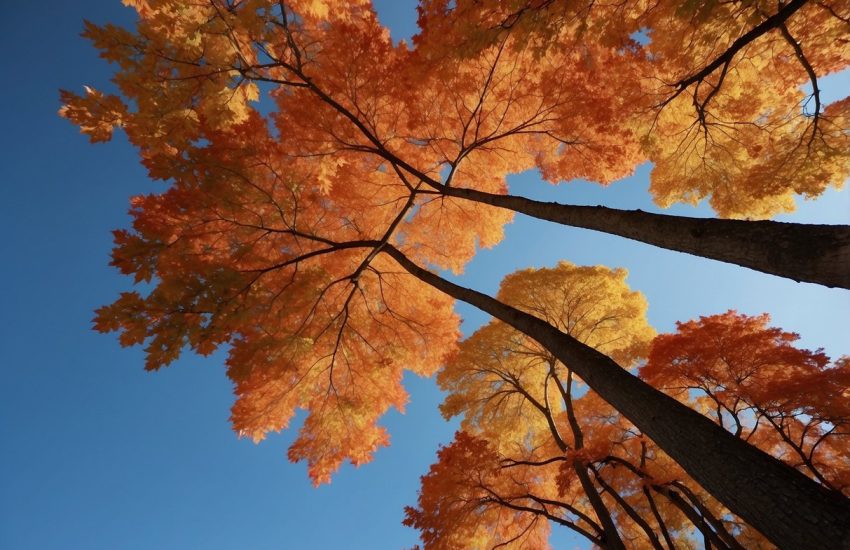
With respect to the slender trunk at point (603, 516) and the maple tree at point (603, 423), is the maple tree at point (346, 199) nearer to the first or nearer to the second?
the maple tree at point (603, 423)

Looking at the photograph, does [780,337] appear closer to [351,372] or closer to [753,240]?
[753,240]

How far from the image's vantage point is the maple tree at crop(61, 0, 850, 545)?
334cm

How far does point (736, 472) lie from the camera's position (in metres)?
2.21

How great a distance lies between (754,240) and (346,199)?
678 centimetres

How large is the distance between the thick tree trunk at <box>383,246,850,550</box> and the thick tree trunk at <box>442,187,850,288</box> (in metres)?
1.06

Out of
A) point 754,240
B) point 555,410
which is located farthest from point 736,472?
point 555,410

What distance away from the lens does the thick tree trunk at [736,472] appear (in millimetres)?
1908

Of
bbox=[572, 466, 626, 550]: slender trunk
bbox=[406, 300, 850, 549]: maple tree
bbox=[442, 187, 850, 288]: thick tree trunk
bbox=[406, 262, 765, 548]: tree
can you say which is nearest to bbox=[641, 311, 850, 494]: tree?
bbox=[406, 300, 850, 549]: maple tree

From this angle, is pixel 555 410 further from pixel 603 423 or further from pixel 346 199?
pixel 346 199

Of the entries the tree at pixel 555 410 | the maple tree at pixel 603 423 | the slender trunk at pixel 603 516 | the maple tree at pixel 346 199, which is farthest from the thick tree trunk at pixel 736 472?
the tree at pixel 555 410

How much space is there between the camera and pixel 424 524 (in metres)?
5.90

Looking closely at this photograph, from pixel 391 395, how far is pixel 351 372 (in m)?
0.97

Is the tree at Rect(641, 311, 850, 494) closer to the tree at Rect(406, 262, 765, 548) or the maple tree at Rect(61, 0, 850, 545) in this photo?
the tree at Rect(406, 262, 765, 548)

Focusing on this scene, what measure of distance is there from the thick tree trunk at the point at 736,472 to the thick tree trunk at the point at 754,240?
41.8 inches
